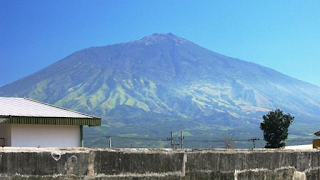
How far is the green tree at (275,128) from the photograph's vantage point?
95.3 feet

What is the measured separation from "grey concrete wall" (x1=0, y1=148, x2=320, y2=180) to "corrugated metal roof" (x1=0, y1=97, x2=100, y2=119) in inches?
364

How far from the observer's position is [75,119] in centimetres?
1400

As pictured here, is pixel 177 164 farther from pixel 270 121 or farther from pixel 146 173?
pixel 270 121

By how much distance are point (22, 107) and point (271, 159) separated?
10.9 m

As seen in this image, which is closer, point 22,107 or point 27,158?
point 27,158

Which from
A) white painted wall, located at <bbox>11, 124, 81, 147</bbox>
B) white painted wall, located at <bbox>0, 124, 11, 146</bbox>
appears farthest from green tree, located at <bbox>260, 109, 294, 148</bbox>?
white painted wall, located at <bbox>0, 124, 11, 146</bbox>

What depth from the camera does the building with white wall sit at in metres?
13.3

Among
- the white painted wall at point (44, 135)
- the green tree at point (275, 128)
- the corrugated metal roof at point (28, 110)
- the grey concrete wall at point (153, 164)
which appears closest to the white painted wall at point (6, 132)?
the white painted wall at point (44, 135)

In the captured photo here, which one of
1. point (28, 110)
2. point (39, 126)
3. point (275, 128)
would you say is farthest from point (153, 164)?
point (275, 128)

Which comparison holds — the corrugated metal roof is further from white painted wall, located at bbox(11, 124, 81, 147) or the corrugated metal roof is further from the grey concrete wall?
the grey concrete wall

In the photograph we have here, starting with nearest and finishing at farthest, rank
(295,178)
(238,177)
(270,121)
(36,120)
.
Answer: (238,177), (295,178), (36,120), (270,121)

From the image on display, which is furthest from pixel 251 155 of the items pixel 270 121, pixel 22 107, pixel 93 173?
pixel 270 121

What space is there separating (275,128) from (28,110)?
60.3 feet

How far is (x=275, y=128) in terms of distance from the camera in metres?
29.6
